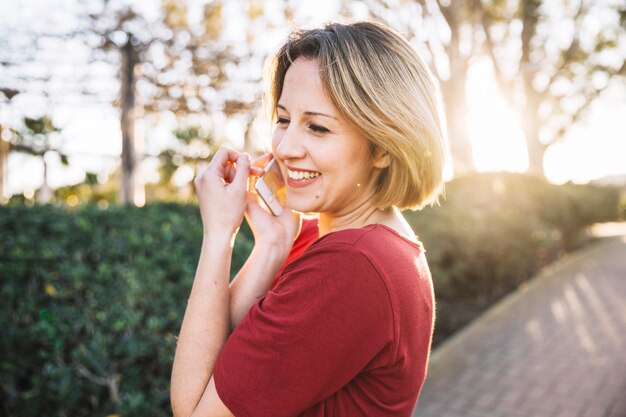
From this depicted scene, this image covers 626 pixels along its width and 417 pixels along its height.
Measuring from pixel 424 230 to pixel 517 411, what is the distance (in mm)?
2937

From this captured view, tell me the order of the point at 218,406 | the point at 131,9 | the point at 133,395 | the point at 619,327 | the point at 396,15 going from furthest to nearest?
the point at 396,15 < the point at 131,9 < the point at 619,327 < the point at 133,395 < the point at 218,406

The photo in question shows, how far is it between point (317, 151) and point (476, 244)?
6318mm

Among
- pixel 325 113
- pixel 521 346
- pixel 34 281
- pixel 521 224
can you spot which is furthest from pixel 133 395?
pixel 521 224

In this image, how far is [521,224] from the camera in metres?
8.11

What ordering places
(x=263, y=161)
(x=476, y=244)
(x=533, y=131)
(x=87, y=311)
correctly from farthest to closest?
(x=533, y=131) < (x=476, y=244) < (x=87, y=311) < (x=263, y=161)

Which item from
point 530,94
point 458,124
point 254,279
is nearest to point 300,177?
point 254,279

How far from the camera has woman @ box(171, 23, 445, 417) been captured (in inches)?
45.9

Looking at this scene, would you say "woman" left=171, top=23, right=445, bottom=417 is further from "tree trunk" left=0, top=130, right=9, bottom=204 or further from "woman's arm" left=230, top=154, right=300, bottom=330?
"tree trunk" left=0, top=130, right=9, bottom=204

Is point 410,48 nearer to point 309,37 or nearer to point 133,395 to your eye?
point 309,37

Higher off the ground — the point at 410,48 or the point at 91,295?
the point at 410,48

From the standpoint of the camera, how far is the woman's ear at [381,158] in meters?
1.53

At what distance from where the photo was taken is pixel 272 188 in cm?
184

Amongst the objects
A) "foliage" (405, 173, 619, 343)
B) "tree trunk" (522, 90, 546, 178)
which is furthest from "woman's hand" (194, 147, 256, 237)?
"tree trunk" (522, 90, 546, 178)

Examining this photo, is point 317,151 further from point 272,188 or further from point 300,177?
point 272,188
